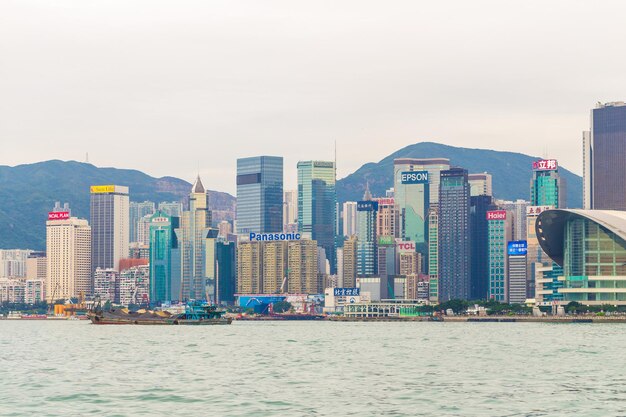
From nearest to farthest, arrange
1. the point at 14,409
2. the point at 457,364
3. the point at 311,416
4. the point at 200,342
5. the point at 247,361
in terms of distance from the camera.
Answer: the point at 311,416 → the point at 14,409 → the point at 457,364 → the point at 247,361 → the point at 200,342

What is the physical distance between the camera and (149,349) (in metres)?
107

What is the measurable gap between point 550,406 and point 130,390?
21337mm

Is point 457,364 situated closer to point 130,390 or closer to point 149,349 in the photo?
point 130,390

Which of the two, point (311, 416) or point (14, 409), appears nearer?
point (311, 416)

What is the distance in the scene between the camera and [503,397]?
58094 millimetres

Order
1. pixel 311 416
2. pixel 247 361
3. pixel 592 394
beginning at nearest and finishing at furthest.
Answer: pixel 311 416 < pixel 592 394 < pixel 247 361

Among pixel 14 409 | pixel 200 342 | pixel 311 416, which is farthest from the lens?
pixel 200 342

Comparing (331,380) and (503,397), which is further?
(331,380)

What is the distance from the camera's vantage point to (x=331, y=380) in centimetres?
6831

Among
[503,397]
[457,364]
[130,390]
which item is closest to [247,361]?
[457,364]

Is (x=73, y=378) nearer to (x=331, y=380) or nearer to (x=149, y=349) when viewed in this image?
(x=331, y=380)

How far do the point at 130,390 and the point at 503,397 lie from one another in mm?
18765

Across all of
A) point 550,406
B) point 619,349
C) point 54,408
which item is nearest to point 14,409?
point 54,408

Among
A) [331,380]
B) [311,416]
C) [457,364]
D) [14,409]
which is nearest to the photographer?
[311,416]
